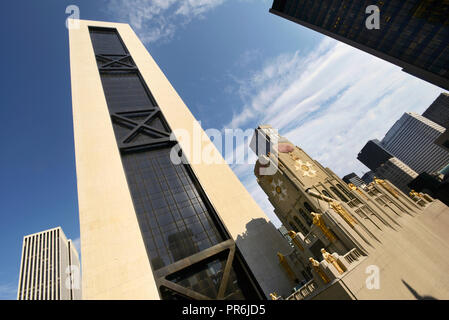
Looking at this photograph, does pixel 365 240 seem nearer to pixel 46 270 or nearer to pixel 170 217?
pixel 170 217

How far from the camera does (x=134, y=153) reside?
32.3 meters

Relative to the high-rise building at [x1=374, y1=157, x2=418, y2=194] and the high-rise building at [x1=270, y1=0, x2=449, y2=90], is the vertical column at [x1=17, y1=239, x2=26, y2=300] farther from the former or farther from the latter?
the high-rise building at [x1=374, y1=157, x2=418, y2=194]

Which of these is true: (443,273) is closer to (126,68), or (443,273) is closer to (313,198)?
(313,198)

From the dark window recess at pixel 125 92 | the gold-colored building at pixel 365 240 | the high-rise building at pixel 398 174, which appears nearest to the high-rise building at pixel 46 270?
the dark window recess at pixel 125 92

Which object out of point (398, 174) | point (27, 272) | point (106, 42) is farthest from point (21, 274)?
point (398, 174)

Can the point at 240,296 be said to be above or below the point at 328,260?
above

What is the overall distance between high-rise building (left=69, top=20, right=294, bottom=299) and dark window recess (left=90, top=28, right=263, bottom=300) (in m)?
0.11

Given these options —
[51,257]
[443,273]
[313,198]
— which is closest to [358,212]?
[313,198]

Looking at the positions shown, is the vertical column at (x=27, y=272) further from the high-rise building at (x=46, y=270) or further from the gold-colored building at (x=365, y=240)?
the gold-colored building at (x=365, y=240)

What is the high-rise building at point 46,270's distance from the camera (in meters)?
137

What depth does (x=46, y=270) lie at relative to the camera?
479 feet

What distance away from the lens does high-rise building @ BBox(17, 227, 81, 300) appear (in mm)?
137375

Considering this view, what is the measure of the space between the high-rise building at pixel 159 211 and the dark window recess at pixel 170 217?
0.37 ft
